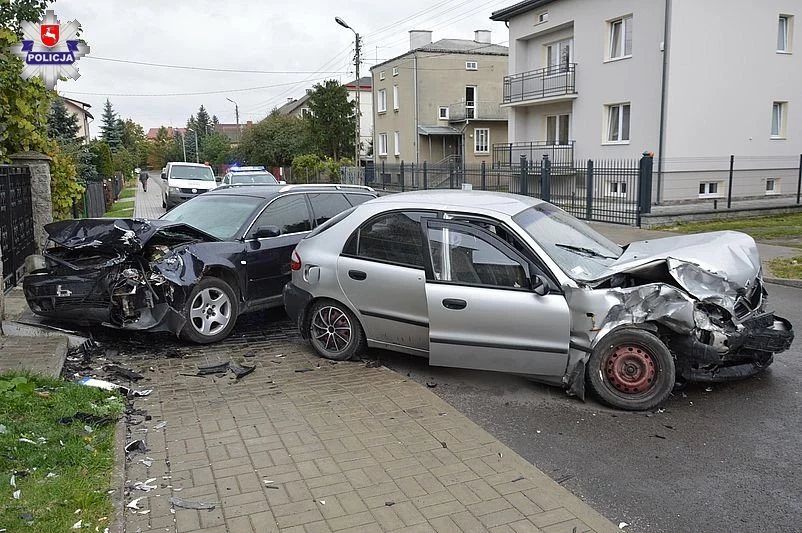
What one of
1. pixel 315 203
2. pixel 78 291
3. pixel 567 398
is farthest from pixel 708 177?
pixel 78 291

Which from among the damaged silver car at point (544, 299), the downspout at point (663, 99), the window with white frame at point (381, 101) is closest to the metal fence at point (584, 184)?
the downspout at point (663, 99)

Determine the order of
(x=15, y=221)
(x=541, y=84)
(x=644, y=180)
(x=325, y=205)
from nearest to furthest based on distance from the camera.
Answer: (x=325, y=205), (x=15, y=221), (x=644, y=180), (x=541, y=84)

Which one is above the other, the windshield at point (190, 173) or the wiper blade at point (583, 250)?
the windshield at point (190, 173)

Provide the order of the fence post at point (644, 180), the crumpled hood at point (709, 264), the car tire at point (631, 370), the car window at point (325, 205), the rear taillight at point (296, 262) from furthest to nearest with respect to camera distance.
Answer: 1. the fence post at point (644, 180)
2. the car window at point (325, 205)
3. the rear taillight at point (296, 262)
4. the crumpled hood at point (709, 264)
5. the car tire at point (631, 370)

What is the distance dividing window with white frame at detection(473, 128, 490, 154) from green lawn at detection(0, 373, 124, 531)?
3973cm

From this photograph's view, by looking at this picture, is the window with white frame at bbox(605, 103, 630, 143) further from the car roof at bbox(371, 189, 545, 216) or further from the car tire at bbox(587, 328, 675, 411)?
the car tire at bbox(587, 328, 675, 411)

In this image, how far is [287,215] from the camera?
8.03 m

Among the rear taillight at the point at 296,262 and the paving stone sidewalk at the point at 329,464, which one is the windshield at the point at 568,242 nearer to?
the paving stone sidewalk at the point at 329,464

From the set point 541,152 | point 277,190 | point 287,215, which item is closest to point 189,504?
point 287,215

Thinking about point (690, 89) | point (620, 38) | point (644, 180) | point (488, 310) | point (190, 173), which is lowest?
point (488, 310)

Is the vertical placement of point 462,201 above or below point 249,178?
below

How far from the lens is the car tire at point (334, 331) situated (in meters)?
6.30

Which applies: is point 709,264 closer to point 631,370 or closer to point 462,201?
point 631,370

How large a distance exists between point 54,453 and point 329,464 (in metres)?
1.72
